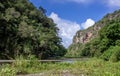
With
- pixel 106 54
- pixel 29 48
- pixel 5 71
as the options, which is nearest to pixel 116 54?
pixel 106 54

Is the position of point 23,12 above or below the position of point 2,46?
above

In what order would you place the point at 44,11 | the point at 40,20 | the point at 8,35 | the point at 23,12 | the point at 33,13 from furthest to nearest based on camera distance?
the point at 44,11, the point at 40,20, the point at 33,13, the point at 23,12, the point at 8,35

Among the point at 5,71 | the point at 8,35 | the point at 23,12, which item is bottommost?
the point at 5,71

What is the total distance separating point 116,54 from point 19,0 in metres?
38.1

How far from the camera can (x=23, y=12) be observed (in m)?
73.8

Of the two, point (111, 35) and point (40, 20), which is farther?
point (40, 20)

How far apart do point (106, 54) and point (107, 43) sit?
630 cm

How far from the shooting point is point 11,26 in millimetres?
60344

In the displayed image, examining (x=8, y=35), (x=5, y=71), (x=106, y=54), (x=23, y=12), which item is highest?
(x=23, y=12)

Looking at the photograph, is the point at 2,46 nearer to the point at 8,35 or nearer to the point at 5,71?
the point at 8,35

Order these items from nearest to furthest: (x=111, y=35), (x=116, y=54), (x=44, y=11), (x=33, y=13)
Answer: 1. (x=116, y=54)
2. (x=111, y=35)
3. (x=33, y=13)
4. (x=44, y=11)

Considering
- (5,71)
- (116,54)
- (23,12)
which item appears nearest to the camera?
(5,71)

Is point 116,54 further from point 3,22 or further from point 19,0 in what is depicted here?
point 19,0

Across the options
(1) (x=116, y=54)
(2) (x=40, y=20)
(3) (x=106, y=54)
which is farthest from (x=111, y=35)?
(2) (x=40, y=20)
